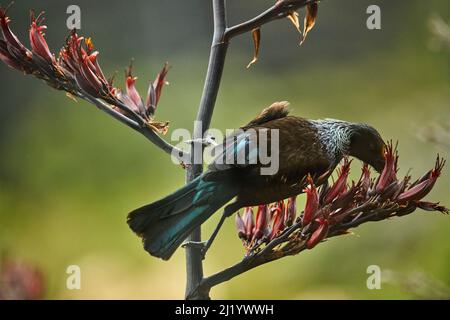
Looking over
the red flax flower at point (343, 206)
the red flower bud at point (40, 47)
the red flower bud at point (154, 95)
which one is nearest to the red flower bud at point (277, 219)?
the red flax flower at point (343, 206)

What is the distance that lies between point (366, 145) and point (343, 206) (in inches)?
5.6

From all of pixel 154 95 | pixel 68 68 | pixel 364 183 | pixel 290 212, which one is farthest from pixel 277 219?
pixel 68 68

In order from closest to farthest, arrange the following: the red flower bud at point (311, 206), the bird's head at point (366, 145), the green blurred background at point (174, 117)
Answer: the red flower bud at point (311, 206) < the bird's head at point (366, 145) < the green blurred background at point (174, 117)

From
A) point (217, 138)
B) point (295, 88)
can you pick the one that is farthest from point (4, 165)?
point (295, 88)

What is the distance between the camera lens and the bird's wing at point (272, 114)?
2.90 feet

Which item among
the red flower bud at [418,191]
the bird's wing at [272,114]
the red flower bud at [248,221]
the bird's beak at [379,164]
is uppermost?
the bird's wing at [272,114]

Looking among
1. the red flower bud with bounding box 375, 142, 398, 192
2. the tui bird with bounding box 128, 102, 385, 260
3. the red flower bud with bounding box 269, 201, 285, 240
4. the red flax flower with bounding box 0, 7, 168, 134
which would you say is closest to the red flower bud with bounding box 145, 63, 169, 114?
the red flax flower with bounding box 0, 7, 168, 134

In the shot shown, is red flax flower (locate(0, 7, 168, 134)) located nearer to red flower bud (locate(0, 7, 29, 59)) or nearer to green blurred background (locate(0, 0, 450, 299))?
red flower bud (locate(0, 7, 29, 59))

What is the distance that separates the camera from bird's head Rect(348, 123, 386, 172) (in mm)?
869

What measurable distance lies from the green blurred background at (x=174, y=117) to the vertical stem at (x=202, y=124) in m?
0.10

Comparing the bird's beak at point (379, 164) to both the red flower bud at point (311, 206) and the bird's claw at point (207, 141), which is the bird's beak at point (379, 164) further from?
the bird's claw at point (207, 141)

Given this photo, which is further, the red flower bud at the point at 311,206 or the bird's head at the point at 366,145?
the bird's head at the point at 366,145

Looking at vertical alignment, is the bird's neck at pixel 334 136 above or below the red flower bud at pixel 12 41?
below

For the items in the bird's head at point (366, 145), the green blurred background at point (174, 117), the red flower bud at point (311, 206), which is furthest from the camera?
the green blurred background at point (174, 117)
